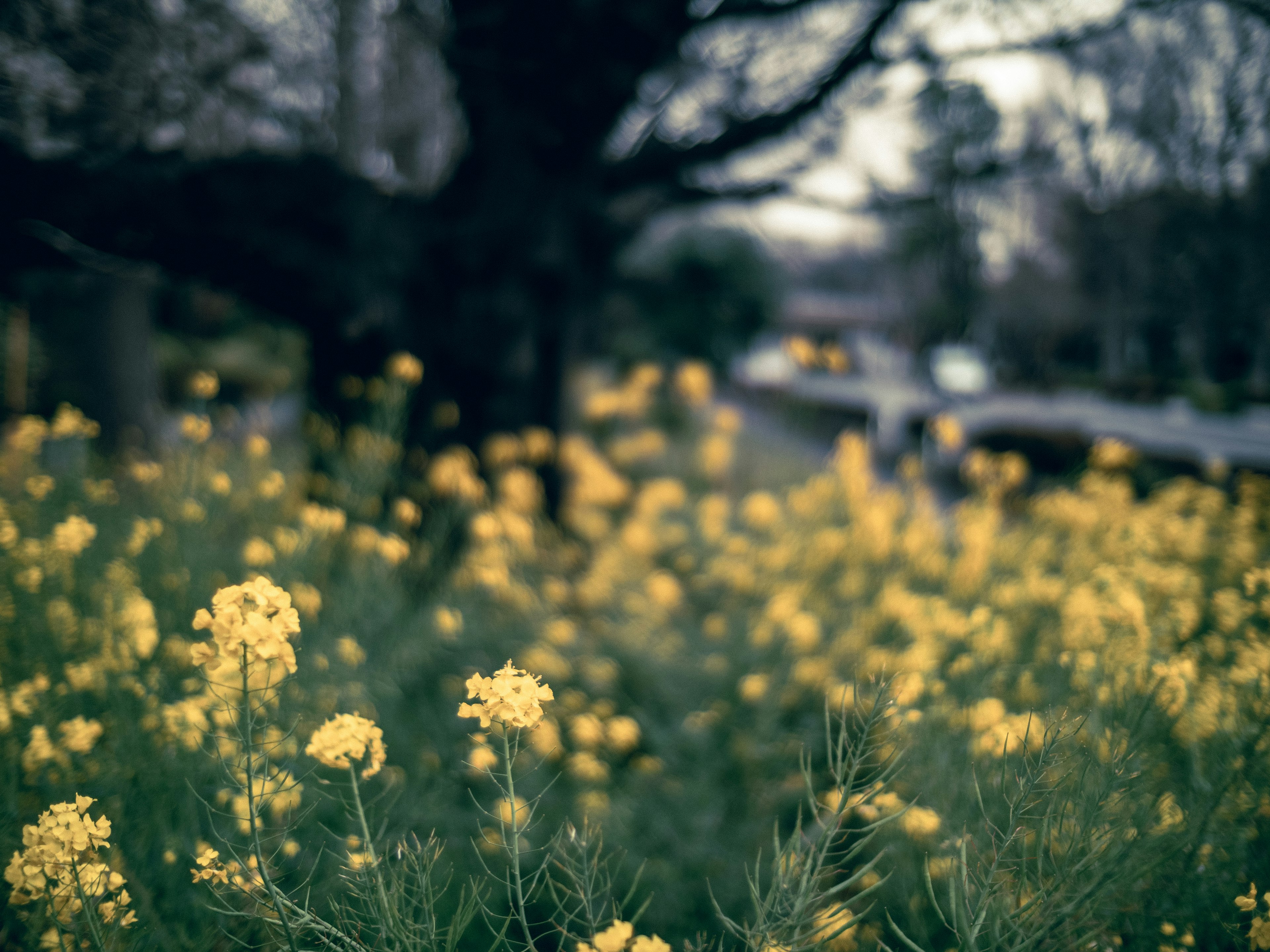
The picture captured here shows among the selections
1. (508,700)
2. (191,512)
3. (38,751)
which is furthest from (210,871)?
(191,512)

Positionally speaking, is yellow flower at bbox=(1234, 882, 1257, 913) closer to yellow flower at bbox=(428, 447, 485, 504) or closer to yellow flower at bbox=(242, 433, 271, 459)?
yellow flower at bbox=(428, 447, 485, 504)

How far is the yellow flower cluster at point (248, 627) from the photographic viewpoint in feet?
3.08

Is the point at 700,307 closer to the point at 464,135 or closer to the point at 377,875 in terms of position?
the point at 464,135

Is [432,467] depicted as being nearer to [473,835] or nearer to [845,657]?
[473,835]

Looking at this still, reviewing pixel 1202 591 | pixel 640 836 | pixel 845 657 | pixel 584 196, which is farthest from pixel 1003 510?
pixel 640 836

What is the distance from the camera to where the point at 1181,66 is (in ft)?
10.6

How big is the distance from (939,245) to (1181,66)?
1542 millimetres

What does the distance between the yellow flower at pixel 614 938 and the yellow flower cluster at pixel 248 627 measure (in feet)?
2.01

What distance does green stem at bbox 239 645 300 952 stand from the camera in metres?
0.88

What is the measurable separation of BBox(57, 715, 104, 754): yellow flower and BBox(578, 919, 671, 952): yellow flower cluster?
121 centimetres

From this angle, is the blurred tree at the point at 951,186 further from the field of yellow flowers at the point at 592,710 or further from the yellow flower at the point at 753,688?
the yellow flower at the point at 753,688

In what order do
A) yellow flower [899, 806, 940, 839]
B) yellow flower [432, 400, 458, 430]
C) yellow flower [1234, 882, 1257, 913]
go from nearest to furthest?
1. yellow flower [1234, 882, 1257, 913]
2. yellow flower [899, 806, 940, 839]
3. yellow flower [432, 400, 458, 430]

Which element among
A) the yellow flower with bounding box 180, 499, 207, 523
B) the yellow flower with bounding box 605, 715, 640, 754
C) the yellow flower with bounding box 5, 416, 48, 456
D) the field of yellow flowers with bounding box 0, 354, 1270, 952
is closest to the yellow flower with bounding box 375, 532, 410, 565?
the field of yellow flowers with bounding box 0, 354, 1270, 952

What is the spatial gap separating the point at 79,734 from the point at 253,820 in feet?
3.04
